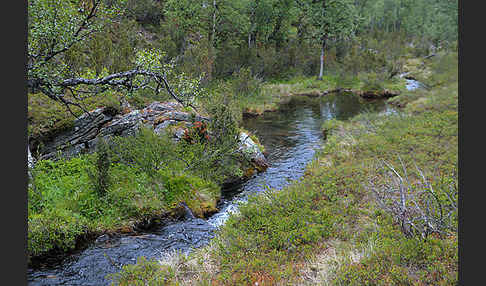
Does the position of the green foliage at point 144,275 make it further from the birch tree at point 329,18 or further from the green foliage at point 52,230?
the birch tree at point 329,18

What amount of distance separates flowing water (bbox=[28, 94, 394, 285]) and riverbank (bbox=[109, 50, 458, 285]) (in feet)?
3.38

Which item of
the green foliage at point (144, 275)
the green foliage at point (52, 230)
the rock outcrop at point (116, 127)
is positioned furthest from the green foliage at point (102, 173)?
the green foliage at point (144, 275)

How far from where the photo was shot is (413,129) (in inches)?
584

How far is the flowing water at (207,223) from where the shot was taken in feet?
23.1

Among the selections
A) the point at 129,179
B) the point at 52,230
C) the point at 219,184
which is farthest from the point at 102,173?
the point at 219,184

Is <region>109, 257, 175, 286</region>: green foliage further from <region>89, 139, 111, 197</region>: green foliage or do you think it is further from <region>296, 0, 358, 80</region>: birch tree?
<region>296, 0, 358, 80</region>: birch tree

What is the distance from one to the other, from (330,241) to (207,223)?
167 inches

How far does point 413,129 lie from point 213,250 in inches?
476

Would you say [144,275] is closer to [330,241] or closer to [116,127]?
[330,241]

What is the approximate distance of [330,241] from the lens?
6.79 metres

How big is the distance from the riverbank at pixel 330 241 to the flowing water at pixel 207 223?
3.38 feet

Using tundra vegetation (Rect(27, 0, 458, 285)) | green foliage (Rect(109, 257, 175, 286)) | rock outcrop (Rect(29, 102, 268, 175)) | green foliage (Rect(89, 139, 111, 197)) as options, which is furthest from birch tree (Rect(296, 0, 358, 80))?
green foliage (Rect(109, 257, 175, 286))

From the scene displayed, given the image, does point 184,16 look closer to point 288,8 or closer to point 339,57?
point 288,8

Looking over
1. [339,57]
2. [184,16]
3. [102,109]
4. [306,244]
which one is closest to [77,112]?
[102,109]
